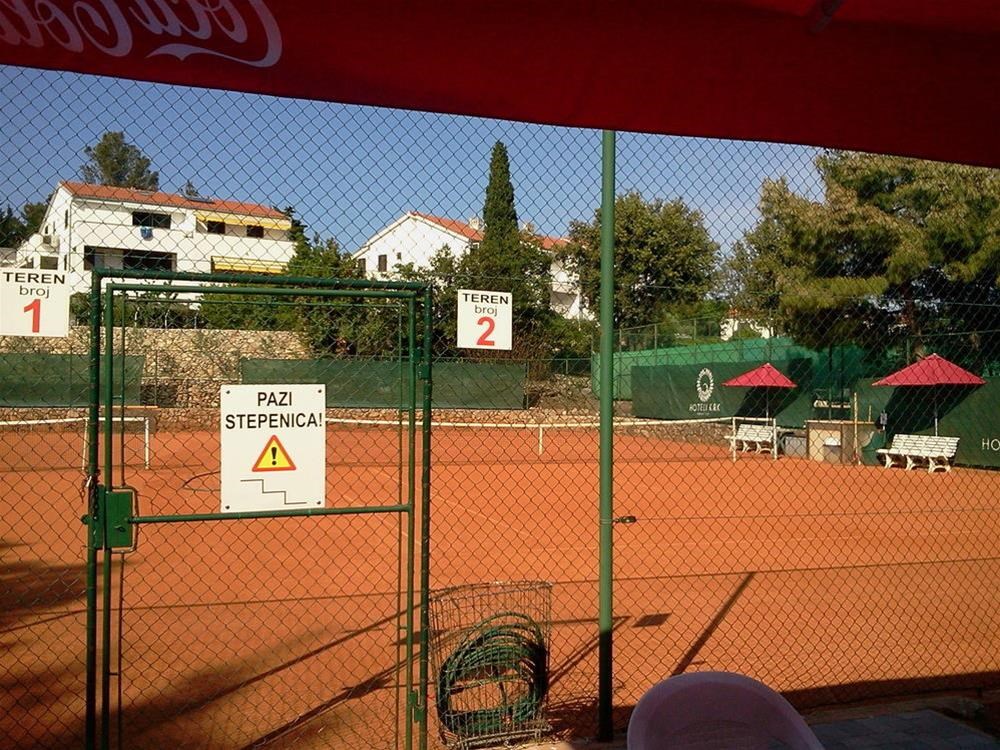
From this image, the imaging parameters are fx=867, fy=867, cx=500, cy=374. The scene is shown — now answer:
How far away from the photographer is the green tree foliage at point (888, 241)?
35.4 ft

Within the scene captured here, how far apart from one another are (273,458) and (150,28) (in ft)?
6.58

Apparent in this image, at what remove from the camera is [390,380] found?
11688 mm

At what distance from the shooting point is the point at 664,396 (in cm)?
1952

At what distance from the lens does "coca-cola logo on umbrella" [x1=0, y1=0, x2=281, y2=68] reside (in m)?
1.94

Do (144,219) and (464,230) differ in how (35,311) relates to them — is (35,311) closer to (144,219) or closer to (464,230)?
(144,219)

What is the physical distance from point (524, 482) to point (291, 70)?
592 inches

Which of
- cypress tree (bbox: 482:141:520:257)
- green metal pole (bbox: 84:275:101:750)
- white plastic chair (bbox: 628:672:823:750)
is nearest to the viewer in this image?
white plastic chair (bbox: 628:672:823:750)

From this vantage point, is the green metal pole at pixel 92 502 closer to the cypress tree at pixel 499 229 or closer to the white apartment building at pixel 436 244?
the white apartment building at pixel 436 244

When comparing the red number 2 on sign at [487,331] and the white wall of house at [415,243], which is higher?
the white wall of house at [415,243]

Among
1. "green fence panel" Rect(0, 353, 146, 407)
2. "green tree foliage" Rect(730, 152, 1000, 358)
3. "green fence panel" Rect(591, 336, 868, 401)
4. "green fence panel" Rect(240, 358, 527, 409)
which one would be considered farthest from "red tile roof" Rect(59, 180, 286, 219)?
"green fence panel" Rect(591, 336, 868, 401)

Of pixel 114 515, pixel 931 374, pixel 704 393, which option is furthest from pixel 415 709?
pixel 704 393

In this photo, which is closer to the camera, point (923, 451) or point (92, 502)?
point (92, 502)

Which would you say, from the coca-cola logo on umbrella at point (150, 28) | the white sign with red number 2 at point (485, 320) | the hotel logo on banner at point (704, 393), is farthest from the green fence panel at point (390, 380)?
the hotel logo on banner at point (704, 393)

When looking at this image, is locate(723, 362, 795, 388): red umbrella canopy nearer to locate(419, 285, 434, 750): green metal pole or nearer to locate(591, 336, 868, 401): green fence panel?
locate(591, 336, 868, 401): green fence panel
